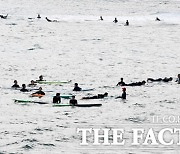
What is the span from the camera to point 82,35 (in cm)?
5528

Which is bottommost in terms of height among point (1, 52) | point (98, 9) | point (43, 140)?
point (43, 140)

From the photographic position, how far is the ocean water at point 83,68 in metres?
21.0

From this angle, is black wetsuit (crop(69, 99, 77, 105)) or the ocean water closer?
the ocean water

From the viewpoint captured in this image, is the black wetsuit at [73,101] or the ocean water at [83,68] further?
the black wetsuit at [73,101]

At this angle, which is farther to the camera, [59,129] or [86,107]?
[86,107]

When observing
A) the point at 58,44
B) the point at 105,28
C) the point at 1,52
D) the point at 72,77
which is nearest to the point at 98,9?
the point at 105,28

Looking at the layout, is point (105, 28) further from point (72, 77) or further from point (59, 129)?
point (59, 129)

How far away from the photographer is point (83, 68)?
123 feet

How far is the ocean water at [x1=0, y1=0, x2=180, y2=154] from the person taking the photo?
2105 cm

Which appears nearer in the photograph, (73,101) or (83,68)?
(73,101)

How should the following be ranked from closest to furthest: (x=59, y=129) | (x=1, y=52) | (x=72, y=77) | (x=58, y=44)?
(x=59, y=129), (x=72, y=77), (x=1, y=52), (x=58, y=44)

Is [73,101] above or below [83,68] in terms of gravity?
below

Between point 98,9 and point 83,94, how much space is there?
6128 centimetres

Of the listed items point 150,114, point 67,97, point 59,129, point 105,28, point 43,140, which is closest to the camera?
point 43,140
